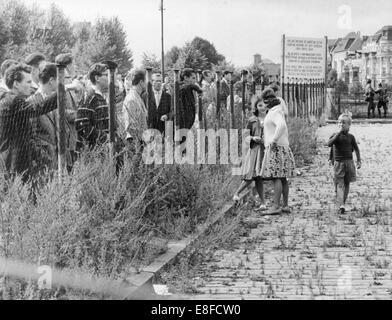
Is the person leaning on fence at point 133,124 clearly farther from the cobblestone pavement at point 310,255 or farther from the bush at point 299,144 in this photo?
the bush at point 299,144

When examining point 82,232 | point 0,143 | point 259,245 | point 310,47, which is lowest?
point 259,245

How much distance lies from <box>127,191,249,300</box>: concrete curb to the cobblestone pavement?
0.26 metres

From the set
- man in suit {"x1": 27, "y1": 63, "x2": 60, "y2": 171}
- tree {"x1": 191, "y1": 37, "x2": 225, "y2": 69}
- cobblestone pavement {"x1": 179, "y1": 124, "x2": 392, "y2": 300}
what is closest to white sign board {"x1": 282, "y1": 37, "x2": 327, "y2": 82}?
cobblestone pavement {"x1": 179, "y1": 124, "x2": 392, "y2": 300}

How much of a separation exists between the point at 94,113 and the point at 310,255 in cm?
319

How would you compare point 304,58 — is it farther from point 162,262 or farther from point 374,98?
point 162,262

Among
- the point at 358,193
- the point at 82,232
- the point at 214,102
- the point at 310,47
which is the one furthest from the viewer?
the point at 310,47

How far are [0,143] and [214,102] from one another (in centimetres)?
774

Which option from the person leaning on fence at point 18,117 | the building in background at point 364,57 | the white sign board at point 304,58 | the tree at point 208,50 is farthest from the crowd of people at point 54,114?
the tree at point 208,50

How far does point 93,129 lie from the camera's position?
366 inches

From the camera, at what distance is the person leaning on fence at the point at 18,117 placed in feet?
23.5

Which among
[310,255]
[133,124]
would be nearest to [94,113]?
[133,124]

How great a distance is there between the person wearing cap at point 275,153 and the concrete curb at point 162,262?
5.87 ft

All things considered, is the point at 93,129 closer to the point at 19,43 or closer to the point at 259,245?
the point at 259,245
